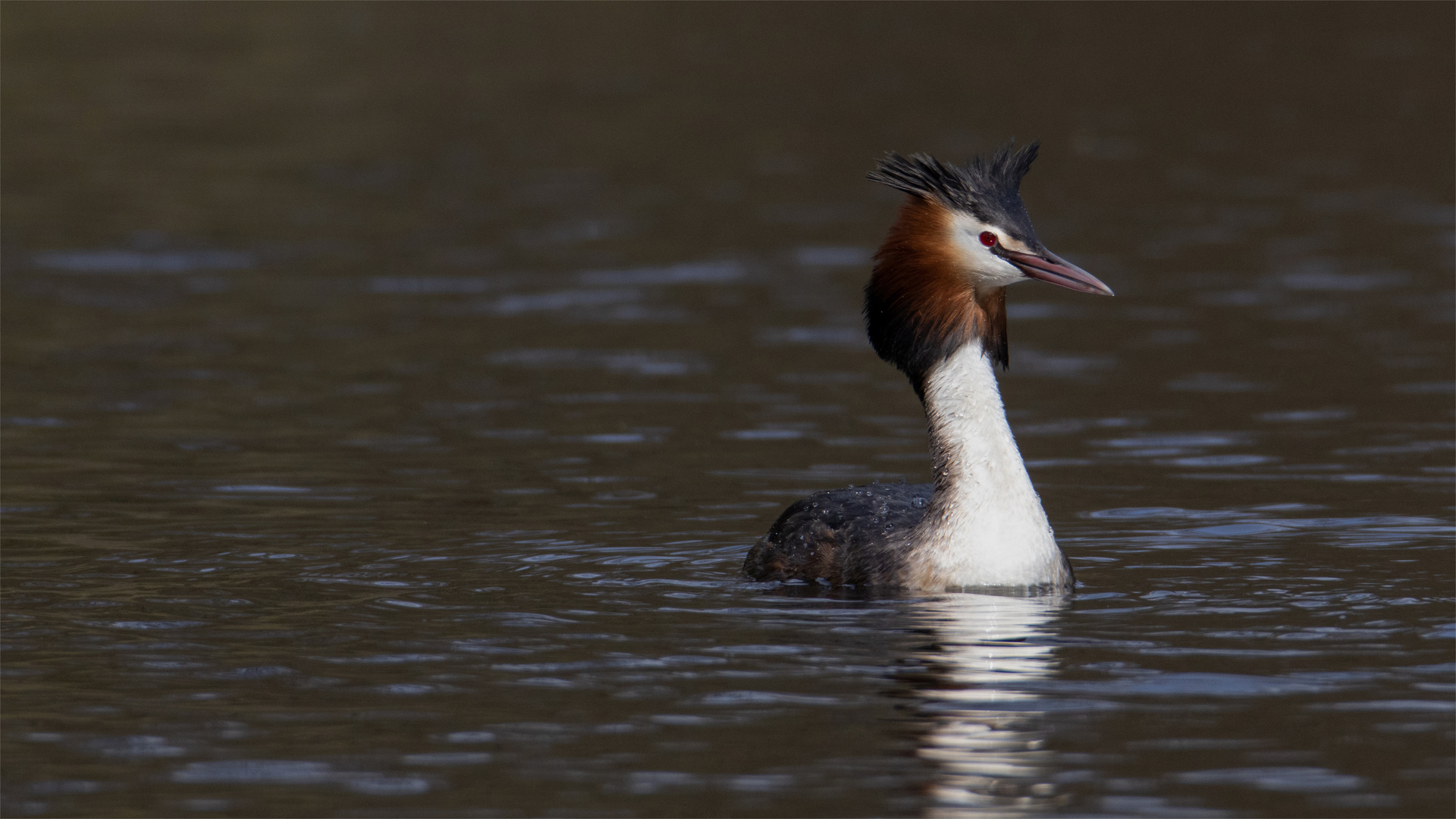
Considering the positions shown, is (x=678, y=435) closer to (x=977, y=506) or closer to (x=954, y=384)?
(x=954, y=384)

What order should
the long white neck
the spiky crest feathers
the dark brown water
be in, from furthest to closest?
the spiky crest feathers, the long white neck, the dark brown water

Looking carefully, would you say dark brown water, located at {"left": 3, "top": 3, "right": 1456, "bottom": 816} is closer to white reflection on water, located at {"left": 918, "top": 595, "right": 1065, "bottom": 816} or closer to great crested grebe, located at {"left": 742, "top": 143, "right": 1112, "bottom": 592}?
white reflection on water, located at {"left": 918, "top": 595, "right": 1065, "bottom": 816}

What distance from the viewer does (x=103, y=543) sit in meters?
12.6

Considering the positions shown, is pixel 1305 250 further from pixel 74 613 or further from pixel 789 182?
pixel 74 613

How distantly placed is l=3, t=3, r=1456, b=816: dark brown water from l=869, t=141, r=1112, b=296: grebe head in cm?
160

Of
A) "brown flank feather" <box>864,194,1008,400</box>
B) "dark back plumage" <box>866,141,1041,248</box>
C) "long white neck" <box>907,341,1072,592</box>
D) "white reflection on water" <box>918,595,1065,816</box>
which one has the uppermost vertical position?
"dark back plumage" <box>866,141,1041,248</box>

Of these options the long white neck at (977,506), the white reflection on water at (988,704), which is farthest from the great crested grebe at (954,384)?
the white reflection on water at (988,704)

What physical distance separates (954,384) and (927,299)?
0.45 meters

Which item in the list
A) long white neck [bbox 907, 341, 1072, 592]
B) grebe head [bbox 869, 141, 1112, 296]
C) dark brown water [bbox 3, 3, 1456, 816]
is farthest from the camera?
grebe head [bbox 869, 141, 1112, 296]

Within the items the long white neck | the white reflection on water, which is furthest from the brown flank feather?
the white reflection on water

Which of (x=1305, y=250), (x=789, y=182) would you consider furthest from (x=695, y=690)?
(x=789, y=182)

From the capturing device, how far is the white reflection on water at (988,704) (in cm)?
801

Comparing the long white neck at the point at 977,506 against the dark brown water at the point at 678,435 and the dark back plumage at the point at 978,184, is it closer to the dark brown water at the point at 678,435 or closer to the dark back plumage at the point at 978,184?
the dark brown water at the point at 678,435

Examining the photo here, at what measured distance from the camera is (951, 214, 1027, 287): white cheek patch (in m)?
11.1
